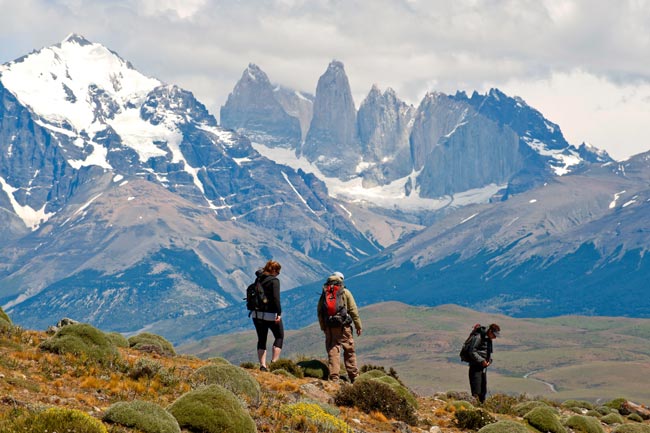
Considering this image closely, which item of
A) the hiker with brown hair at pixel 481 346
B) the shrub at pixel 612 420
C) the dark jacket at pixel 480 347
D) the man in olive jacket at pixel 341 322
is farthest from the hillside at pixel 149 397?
the shrub at pixel 612 420

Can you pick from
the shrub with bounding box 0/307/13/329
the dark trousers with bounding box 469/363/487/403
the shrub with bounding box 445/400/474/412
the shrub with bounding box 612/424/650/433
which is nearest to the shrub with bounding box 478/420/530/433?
the shrub with bounding box 445/400/474/412

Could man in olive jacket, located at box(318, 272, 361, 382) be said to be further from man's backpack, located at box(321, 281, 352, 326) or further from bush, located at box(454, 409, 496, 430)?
bush, located at box(454, 409, 496, 430)

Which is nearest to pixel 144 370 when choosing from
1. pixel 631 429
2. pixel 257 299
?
pixel 257 299

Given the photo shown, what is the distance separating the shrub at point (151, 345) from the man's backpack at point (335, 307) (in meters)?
8.68

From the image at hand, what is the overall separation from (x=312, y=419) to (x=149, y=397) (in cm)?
478

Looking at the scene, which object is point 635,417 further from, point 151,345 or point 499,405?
point 151,345

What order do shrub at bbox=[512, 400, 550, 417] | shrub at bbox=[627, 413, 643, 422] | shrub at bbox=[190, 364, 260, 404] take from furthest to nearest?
shrub at bbox=[627, 413, 643, 422] → shrub at bbox=[512, 400, 550, 417] → shrub at bbox=[190, 364, 260, 404]

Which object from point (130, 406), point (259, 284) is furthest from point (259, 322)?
point (130, 406)

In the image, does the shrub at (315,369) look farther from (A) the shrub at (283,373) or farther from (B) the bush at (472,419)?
(B) the bush at (472,419)

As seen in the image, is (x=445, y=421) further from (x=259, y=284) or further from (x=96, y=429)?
(x=96, y=429)

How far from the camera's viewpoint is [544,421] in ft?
124

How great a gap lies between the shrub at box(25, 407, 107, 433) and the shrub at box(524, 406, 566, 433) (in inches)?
801

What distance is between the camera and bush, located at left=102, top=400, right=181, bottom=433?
24047 millimetres

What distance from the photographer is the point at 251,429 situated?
85.7 ft
